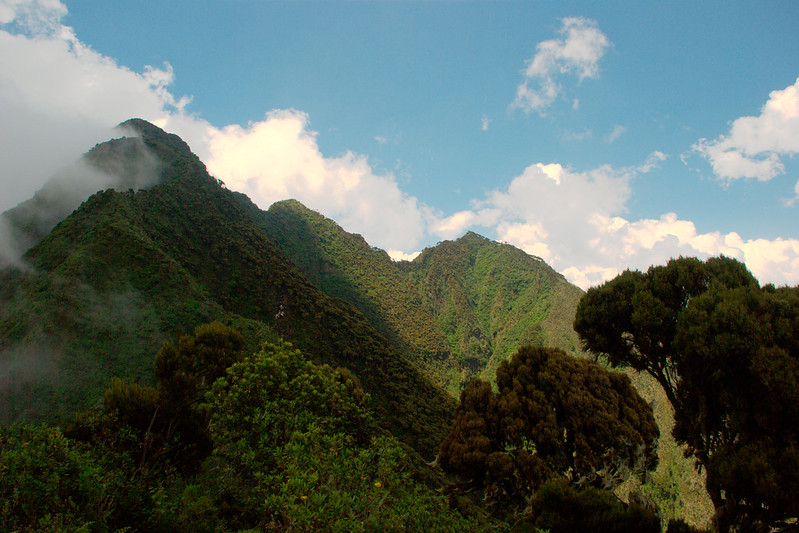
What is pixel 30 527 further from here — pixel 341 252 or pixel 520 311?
pixel 520 311

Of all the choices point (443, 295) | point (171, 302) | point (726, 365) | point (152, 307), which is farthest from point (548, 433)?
point (443, 295)

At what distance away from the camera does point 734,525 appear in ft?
26.6

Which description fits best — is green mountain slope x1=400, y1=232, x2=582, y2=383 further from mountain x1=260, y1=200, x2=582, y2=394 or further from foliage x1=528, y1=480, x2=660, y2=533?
foliage x1=528, y1=480, x2=660, y2=533

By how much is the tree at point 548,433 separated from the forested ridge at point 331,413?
0.22 feet

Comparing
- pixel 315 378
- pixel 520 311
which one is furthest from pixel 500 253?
pixel 315 378

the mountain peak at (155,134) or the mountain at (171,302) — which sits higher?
the mountain peak at (155,134)

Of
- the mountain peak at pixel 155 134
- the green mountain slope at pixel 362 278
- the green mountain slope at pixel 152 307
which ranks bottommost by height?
the green mountain slope at pixel 152 307

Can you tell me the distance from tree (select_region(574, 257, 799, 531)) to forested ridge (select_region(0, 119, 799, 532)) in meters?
0.05

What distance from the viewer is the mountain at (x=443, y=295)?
99.0 m

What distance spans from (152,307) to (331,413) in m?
38.5

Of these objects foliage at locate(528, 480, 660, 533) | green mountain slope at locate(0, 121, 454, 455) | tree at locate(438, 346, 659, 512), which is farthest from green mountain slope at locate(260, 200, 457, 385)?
foliage at locate(528, 480, 660, 533)

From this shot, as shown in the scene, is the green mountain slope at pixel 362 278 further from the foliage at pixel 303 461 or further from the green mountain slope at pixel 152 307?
the foliage at pixel 303 461

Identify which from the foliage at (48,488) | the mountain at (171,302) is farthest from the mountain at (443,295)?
the foliage at (48,488)

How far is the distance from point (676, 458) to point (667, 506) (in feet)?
23.0
